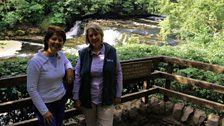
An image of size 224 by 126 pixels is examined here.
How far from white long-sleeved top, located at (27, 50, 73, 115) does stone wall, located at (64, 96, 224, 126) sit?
6.63 ft

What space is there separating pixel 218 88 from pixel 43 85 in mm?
2729

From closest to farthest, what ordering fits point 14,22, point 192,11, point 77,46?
point 192,11, point 77,46, point 14,22

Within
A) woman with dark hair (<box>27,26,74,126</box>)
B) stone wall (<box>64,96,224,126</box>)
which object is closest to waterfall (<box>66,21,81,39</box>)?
stone wall (<box>64,96,224,126</box>)

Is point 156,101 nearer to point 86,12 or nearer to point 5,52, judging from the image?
point 5,52

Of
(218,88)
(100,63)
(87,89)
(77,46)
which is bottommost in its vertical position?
(77,46)

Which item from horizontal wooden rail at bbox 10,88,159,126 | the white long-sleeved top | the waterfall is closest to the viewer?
the white long-sleeved top

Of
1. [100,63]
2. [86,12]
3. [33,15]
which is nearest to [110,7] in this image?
[86,12]

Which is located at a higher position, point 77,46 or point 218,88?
point 218,88

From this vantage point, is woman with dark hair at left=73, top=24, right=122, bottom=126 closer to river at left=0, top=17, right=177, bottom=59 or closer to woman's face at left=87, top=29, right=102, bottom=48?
woman's face at left=87, top=29, right=102, bottom=48

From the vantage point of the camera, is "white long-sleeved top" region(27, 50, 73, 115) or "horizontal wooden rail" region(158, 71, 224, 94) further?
"horizontal wooden rail" region(158, 71, 224, 94)

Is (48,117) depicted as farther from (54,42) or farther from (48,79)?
(54,42)

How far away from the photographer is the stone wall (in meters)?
4.93

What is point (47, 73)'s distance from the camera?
9.62 feet

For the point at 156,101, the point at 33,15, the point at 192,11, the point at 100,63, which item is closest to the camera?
the point at 100,63
